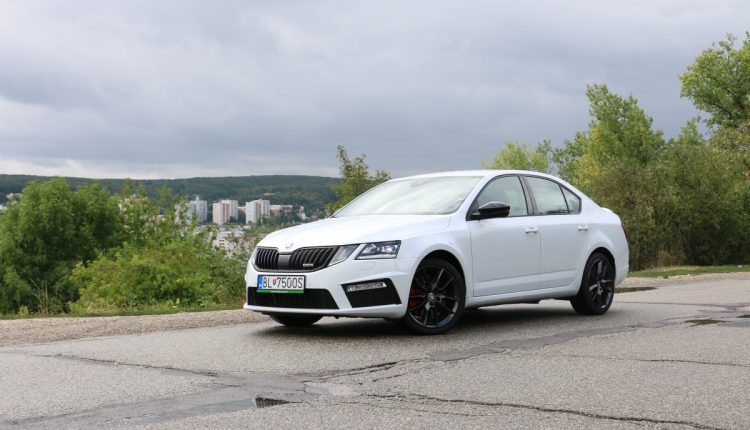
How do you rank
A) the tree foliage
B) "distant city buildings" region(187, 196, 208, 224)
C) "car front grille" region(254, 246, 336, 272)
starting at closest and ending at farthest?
"car front grille" region(254, 246, 336, 272) < the tree foliage < "distant city buildings" region(187, 196, 208, 224)

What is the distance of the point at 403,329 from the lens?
28.8 feet

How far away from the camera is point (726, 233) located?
37.2 m

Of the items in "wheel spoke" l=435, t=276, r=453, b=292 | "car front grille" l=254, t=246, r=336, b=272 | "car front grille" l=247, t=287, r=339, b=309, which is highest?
"car front grille" l=254, t=246, r=336, b=272

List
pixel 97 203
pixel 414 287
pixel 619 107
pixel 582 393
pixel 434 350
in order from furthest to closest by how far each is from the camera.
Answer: pixel 619 107 < pixel 97 203 < pixel 414 287 < pixel 434 350 < pixel 582 393

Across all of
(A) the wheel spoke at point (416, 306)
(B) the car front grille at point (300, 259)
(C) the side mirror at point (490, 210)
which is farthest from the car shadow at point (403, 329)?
(C) the side mirror at point (490, 210)

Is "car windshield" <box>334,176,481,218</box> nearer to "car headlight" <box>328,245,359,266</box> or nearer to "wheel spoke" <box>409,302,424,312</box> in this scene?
"wheel spoke" <box>409,302,424,312</box>

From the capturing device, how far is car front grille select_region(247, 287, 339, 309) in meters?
8.27

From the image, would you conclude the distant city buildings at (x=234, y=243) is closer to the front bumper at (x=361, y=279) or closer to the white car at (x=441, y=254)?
the white car at (x=441, y=254)

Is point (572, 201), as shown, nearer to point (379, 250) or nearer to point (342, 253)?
point (379, 250)

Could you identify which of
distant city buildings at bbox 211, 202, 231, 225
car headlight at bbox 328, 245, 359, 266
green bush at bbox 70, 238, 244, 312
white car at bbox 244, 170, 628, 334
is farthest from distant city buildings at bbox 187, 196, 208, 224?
car headlight at bbox 328, 245, 359, 266

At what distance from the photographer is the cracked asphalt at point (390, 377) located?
5.05 m

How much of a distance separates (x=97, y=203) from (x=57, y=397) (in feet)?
157

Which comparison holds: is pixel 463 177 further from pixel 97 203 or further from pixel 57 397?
pixel 97 203

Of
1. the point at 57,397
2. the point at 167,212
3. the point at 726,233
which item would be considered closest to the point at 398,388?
the point at 57,397
